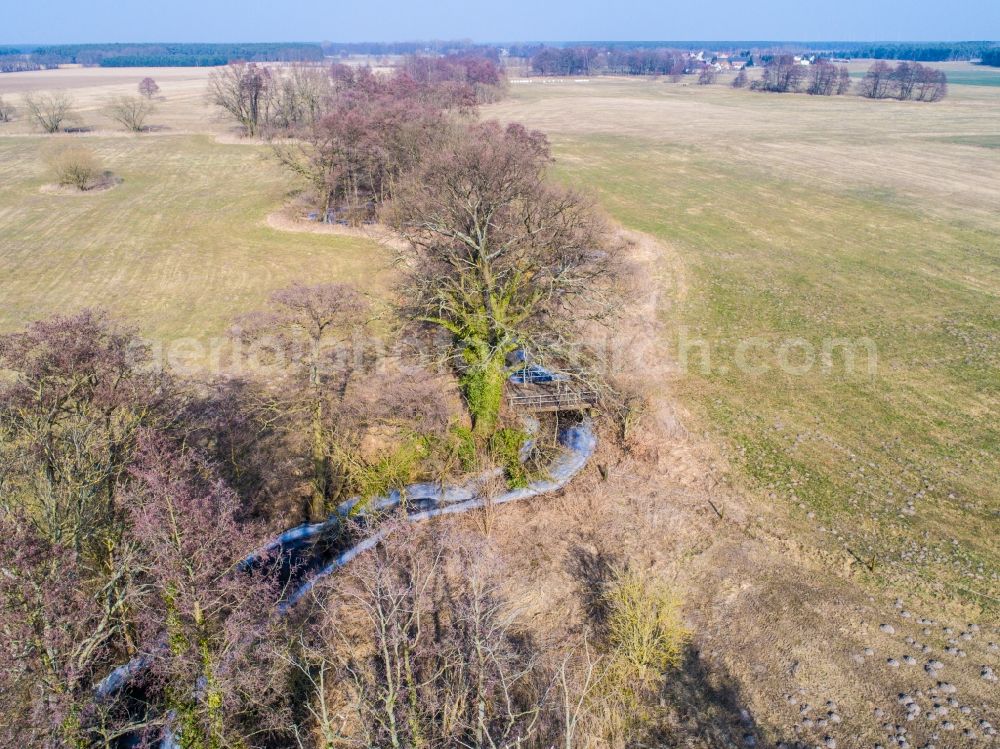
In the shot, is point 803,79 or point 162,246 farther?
point 803,79

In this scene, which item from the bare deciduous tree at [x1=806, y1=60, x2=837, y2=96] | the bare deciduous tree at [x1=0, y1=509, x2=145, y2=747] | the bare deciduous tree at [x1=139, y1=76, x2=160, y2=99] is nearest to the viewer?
the bare deciduous tree at [x1=0, y1=509, x2=145, y2=747]

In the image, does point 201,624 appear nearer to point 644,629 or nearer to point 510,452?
point 644,629

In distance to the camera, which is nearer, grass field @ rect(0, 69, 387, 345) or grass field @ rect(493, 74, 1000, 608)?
grass field @ rect(493, 74, 1000, 608)

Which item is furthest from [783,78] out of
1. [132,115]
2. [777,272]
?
[132,115]

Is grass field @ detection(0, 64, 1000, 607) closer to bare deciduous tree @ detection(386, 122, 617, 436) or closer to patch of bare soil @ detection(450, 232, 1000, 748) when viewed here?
patch of bare soil @ detection(450, 232, 1000, 748)

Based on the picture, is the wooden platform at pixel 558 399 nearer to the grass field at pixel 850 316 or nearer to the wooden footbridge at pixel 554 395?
the wooden footbridge at pixel 554 395

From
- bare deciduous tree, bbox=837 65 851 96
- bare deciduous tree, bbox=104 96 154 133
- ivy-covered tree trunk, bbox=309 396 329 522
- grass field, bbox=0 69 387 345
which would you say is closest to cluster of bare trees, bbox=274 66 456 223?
grass field, bbox=0 69 387 345
